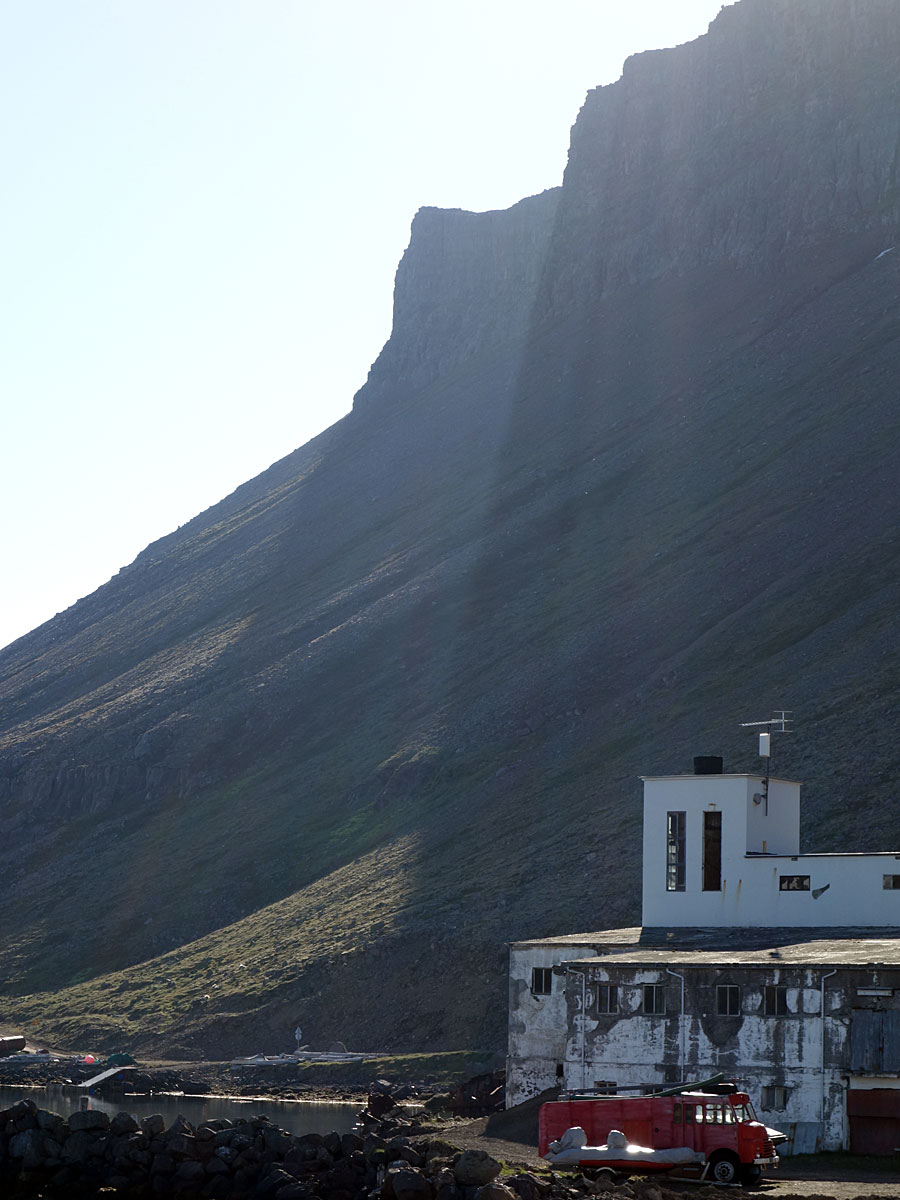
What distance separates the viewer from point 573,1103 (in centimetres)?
3234

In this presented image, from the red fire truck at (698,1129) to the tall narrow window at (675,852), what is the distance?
36.1 feet

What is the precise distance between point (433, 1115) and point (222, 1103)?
13091 mm

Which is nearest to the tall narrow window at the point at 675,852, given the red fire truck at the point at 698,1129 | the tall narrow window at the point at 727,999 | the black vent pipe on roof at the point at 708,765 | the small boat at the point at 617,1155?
the black vent pipe on roof at the point at 708,765

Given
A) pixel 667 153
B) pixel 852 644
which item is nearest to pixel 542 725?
pixel 852 644

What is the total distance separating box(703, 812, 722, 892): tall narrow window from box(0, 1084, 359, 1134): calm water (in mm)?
11699

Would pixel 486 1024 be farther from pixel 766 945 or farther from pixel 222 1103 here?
pixel 766 945

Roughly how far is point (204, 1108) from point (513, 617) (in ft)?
182

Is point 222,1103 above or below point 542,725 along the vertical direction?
below

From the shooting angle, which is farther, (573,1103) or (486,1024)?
(486,1024)

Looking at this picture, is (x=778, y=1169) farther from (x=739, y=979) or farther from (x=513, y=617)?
(x=513, y=617)

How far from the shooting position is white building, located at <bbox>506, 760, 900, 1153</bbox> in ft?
109

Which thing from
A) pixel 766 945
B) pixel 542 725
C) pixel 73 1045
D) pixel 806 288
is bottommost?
pixel 73 1045

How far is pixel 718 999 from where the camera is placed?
3509 centimetres

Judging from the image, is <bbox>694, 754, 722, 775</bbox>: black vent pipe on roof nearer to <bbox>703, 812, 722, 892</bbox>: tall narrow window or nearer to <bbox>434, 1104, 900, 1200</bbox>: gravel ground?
<bbox>703, 812, 722, 892</bbox>: tall narrow window
